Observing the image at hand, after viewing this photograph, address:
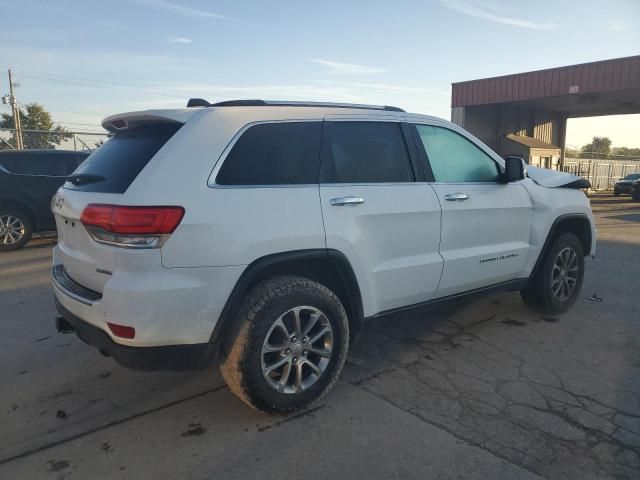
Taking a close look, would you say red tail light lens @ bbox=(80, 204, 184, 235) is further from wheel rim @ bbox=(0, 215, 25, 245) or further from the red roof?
the red roof

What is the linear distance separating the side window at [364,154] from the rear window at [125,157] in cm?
99

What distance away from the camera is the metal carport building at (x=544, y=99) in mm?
19789

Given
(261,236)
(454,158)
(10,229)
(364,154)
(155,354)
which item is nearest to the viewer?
(155,354)

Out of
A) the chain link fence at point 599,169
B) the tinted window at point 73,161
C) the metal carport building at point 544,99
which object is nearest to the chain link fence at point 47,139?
the tinted window at point 73,161

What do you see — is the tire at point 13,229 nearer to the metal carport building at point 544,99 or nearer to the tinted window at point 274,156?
the tinted window at point 274,156

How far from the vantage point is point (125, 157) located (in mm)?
3012

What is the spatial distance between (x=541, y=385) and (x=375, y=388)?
44.9 inches

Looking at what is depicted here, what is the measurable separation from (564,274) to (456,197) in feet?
6.26

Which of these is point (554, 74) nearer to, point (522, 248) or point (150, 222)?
point (522, 248)

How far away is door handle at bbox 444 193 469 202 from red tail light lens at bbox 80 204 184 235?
6.84 feet

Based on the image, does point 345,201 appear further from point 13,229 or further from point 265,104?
point 13,229

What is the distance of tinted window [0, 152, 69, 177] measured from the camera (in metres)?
8.91

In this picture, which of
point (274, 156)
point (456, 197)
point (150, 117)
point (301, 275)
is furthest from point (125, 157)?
point (456, 197)

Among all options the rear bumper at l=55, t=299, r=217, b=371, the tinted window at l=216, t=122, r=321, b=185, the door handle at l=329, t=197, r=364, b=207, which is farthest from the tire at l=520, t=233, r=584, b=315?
the rear bumper at l=55, t=299, r=217, b=371
